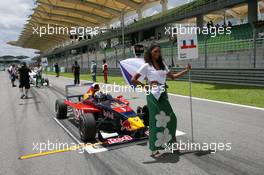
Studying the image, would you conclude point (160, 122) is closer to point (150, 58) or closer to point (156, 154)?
point (156, 154)

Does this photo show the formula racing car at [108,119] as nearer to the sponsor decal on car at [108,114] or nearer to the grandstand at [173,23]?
the sponsor decal on car at [108,114]

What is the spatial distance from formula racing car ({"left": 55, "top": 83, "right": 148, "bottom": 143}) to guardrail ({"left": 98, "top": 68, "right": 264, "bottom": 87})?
896cm

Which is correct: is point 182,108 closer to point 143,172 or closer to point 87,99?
point 87,99

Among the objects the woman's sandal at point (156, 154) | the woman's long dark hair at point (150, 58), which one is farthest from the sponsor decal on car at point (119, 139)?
the woman's long dark hair at point (150, 58)

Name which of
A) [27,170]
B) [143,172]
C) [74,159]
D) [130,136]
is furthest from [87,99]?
[143,172]

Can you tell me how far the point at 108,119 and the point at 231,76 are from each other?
11001mm

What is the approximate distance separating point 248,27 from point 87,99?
66.4 ft

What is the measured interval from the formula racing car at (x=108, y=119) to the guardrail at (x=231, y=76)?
8.96 metres

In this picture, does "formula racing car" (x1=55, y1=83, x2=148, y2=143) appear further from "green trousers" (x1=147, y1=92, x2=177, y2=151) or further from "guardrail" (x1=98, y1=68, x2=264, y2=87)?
"guardrail" (x1=98, y1=68, x2=264, y2=87)

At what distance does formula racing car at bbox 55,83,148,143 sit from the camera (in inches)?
247

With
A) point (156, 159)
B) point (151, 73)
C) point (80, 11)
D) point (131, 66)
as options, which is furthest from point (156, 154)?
point (80, 11)

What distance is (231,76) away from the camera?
16.2 meters

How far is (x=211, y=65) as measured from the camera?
2027cm

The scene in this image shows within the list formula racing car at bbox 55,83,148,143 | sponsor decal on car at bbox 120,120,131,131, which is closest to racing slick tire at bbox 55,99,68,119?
formula racing car at bbox 55,83,148,143
